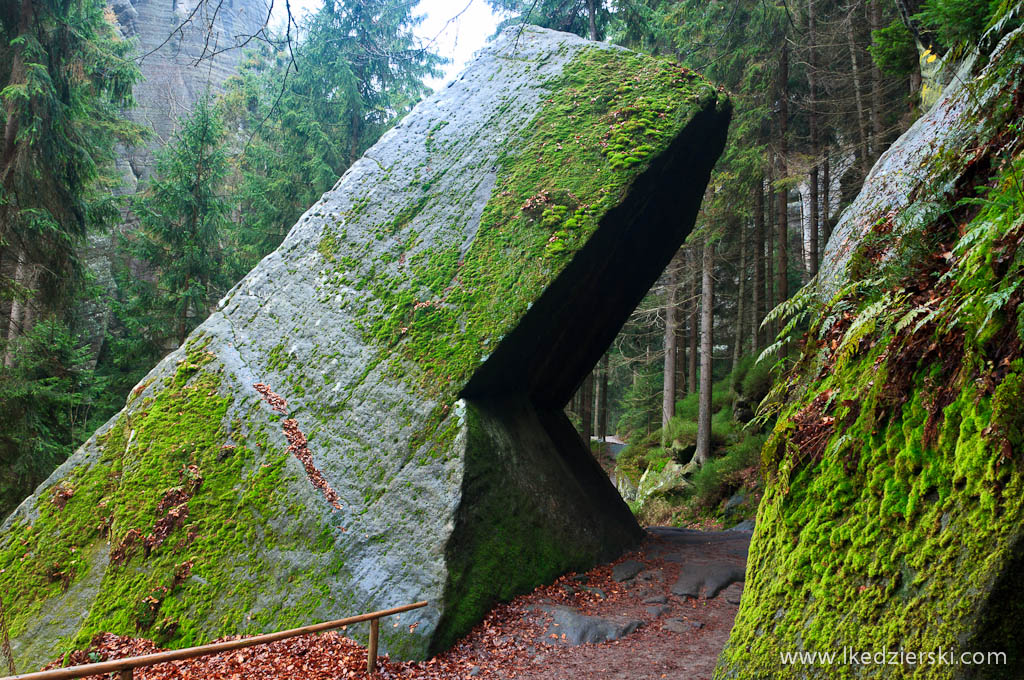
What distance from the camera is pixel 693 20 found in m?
12.7

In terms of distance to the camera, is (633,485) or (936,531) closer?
(936,531)

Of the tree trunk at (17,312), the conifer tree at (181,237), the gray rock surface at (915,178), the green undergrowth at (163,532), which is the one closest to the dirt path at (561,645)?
the green undergrowth at (163,532)

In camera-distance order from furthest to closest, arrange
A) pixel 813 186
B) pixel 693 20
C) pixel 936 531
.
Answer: pixel 813 186 → pixel 693 20 → pixel 936 531

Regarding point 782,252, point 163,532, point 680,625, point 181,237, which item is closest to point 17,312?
point 181,237

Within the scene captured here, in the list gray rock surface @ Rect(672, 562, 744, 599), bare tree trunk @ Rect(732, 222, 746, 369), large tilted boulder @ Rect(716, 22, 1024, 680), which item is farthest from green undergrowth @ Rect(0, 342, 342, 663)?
bare tree trunk @ Rect(732, 222, 746, 369)

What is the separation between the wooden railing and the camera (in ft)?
9.23

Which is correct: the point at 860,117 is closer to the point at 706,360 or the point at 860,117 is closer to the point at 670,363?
the point at 706,360

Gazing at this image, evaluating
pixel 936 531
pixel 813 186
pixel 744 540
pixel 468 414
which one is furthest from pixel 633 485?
pixel 936 531

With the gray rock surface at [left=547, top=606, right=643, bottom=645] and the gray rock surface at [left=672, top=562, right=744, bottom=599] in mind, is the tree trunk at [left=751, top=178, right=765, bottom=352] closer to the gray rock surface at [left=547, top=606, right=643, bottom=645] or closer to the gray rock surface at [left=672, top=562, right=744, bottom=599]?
the gray rock surface at [left=672, top=562, right=744, bottom=599]

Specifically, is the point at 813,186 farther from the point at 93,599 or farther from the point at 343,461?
the point at 93,599

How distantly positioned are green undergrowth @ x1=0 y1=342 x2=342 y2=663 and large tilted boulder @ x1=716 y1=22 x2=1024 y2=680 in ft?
14.9

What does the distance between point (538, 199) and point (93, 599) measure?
662 centimetres

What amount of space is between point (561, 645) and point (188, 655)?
3.33 metres

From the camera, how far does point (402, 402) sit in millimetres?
6598
